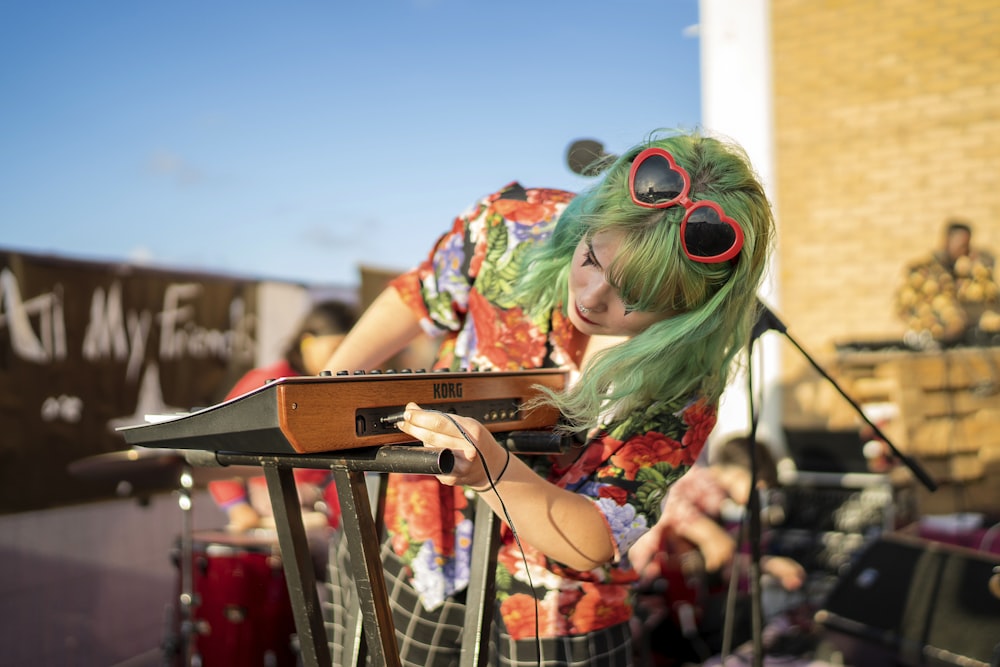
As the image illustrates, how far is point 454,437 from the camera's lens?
944 mm

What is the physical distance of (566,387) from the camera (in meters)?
1.38

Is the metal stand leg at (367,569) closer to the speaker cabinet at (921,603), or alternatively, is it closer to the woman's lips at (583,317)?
the woman's lips at (583,317)

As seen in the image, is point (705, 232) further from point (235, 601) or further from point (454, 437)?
point (235, 601)

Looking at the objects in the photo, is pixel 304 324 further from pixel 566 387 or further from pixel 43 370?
pixel 566 387

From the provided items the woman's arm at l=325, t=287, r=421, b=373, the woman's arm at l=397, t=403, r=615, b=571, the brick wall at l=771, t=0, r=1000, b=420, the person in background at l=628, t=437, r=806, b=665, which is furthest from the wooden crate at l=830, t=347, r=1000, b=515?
the woman's arm at l=397, t=403, r=615, b=571

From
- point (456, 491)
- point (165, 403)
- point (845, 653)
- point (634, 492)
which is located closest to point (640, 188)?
point (634, 492)

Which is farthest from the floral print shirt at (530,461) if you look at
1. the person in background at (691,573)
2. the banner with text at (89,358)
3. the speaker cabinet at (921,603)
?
the banner with text at (89,358)

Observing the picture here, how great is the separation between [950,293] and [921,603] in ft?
12.8

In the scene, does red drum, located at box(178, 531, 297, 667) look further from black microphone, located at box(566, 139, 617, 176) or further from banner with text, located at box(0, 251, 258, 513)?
black microphone, located at box(566, 139, 617, 176)

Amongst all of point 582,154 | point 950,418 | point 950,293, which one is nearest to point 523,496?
point 582,154

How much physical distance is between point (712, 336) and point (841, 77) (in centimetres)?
677

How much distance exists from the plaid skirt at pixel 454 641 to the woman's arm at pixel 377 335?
339 mm

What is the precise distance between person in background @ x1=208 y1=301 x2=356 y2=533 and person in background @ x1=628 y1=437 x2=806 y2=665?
1440mm

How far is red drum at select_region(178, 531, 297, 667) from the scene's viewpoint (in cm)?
323
